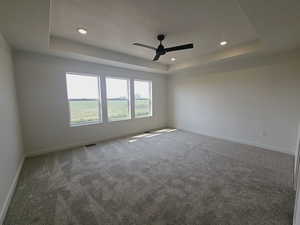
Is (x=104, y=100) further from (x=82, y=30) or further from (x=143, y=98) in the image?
(x=82, y=30)

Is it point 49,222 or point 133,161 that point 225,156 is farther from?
point 49,222

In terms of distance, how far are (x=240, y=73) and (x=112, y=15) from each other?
12.0 feet

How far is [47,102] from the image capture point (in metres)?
3.30

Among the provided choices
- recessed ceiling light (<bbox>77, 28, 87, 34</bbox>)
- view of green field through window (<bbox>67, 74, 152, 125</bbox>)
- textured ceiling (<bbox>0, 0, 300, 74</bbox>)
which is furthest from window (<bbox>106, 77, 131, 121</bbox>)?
recessed ceiling light (<bbox>77, 28, 87, 34</bbox>)

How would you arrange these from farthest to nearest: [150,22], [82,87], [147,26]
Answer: [82,87]
[147,26]
[150,22]

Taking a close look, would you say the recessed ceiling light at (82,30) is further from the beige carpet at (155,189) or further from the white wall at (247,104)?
the white wall at (247,104)

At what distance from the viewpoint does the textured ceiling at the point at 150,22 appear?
6.15ft

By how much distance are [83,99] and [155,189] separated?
3.18 metres

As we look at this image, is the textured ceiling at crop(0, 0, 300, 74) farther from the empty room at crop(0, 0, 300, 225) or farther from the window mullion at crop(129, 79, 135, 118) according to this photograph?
the window mullion at crop(129, 79, 135, 118)

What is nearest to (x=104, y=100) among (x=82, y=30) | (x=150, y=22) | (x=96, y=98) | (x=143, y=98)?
(x=96, y=98)

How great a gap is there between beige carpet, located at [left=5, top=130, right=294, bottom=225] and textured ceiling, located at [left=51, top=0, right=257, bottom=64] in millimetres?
2606

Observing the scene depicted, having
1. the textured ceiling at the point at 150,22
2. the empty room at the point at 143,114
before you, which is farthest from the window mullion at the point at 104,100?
the textured ceiling at the point at 150,22

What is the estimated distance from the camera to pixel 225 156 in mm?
3061

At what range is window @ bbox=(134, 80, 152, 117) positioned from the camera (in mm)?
5148
